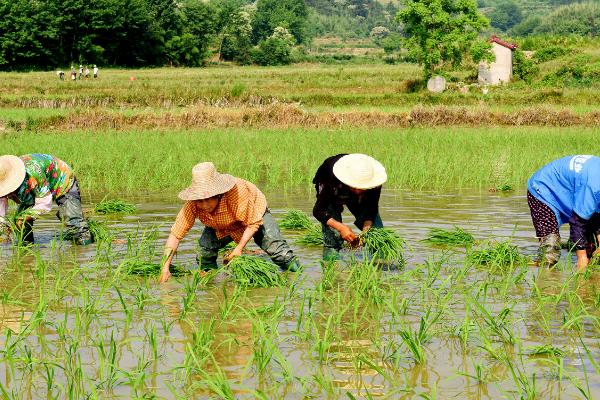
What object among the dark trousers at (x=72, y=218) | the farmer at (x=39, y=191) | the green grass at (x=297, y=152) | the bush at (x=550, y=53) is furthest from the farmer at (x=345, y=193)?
the bush at (x=550, y=53)

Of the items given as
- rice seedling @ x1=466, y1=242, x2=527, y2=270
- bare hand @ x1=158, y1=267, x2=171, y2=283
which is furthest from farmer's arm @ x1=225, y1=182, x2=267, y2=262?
rice seedling @ x1=466, y1=242, x2=527, y2=270

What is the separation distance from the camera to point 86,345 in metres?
4.35

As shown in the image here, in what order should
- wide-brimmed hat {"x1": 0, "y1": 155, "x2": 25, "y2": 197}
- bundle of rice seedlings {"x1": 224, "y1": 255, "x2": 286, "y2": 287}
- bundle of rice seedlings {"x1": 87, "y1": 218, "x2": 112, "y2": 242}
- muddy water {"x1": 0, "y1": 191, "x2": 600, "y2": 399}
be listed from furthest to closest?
bundle of rice seedlings {"x1": 87, "y1": 218, "x2": 112, "y2": 242}
wide-brimmed hat {"x1": 0, "y1": 155, "x2": 25, "y2": 197}
bundle of rice seedlings {"x1": 224, "y1": 255, "x2": 286, "y2": 287}
muddy water {"x1": 0, "y1": 191, "x2": 600, "y2": 399}

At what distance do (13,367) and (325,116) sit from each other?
1487 centimetres

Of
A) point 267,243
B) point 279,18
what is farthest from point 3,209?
point 279,18

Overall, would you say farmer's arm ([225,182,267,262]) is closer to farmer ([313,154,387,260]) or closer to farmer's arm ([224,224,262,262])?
farmer's arm ([224,224,262,262])

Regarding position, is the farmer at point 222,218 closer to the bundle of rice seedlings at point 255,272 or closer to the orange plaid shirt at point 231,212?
the orange plaid shirt at point 231,212

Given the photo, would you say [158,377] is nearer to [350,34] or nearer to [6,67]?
[6,67]

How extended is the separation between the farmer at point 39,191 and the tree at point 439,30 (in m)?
29.1

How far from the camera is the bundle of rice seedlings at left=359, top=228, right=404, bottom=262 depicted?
5871mm

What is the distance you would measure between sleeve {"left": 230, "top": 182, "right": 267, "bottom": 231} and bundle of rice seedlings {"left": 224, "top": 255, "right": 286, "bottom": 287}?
25 cm

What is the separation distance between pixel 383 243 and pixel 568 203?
1.21m

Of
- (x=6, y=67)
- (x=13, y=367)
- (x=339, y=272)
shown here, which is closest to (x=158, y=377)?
(x=13, y=367)

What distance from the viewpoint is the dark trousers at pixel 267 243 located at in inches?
231
